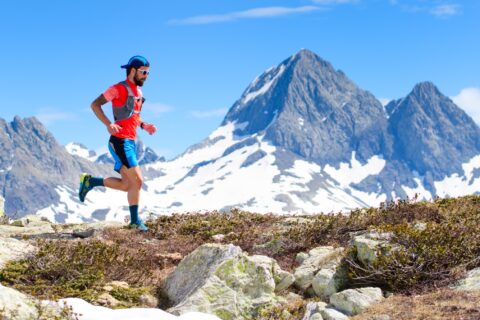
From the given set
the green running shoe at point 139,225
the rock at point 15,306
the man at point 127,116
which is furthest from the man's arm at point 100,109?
the rock at point 15,306

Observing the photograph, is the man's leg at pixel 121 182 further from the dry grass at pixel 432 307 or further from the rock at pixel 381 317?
the rock at pixel 381 317

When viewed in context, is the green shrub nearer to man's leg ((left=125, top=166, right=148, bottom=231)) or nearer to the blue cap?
man's leg ((left=125, top=166, right=148, bottom=231))

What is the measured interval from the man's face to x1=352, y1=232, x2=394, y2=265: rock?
236 inches

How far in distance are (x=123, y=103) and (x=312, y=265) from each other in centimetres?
549

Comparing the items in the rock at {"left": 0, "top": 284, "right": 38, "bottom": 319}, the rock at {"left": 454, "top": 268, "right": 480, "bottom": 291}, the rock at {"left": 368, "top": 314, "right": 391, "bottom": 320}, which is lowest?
the rock at {"left": 0, "top": 284, "right": 38, "bottom": 319}

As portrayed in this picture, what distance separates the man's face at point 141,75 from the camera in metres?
13.1

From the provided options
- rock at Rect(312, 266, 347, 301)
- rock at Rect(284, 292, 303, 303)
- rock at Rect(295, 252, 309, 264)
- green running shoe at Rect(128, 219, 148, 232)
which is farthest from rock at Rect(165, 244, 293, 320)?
green running shoe at Rect(128, 219, 148, 232)

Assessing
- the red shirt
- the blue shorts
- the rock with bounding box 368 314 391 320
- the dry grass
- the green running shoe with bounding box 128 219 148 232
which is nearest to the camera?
the dry grass

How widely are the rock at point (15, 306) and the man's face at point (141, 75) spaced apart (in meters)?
6.99

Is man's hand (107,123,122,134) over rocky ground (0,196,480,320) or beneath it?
over

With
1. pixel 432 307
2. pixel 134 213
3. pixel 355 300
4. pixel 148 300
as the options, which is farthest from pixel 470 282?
pixel 134 213

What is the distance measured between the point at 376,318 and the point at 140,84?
25.5 feet

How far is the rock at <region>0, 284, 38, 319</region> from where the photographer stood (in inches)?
253

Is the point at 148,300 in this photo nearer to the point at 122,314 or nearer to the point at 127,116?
the point at 122,314
